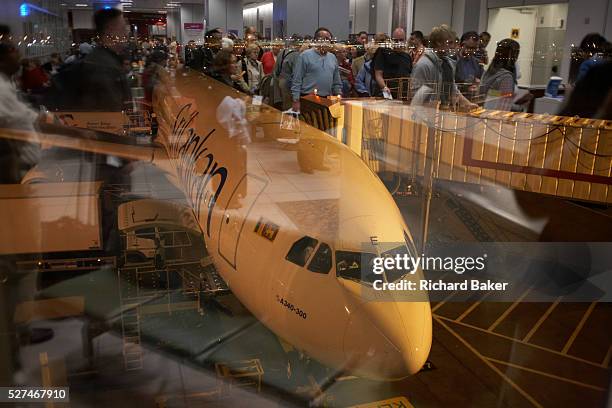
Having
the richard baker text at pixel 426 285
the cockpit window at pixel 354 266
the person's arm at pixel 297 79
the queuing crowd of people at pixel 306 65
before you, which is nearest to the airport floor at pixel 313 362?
the richard baker text at pixel 426 285

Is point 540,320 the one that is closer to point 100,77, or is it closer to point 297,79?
point 297,79

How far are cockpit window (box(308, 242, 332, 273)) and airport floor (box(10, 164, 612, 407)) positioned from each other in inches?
21.5

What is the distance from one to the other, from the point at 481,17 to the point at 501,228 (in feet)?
6.53

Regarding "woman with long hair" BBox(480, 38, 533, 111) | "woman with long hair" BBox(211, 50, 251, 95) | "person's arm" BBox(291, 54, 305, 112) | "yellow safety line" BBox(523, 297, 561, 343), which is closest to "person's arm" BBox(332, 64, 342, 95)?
"person's arm" BBox(291, 54, 305, 112)

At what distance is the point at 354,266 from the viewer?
176 cm

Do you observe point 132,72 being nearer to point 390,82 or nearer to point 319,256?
point 390,82

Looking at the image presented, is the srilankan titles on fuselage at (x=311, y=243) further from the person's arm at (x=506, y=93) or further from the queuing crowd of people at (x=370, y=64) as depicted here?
the person's arm at (x=506, y=93)

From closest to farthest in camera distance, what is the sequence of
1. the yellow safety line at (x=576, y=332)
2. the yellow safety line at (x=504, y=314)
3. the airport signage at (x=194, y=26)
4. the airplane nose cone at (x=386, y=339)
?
the airplane nose cone at (x=386, y=339)
the airport signage at (x=194, y=26)
the yellow safety line at (x=576, y=332)
the yellow safety line at (x=504, y=314)

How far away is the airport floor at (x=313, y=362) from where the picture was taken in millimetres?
2166

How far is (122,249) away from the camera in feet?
8.73

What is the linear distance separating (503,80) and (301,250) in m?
1.22

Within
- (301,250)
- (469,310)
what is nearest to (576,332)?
(469,310)

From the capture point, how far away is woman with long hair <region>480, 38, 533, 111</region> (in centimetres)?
192

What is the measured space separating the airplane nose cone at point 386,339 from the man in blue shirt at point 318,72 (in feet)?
3.04
